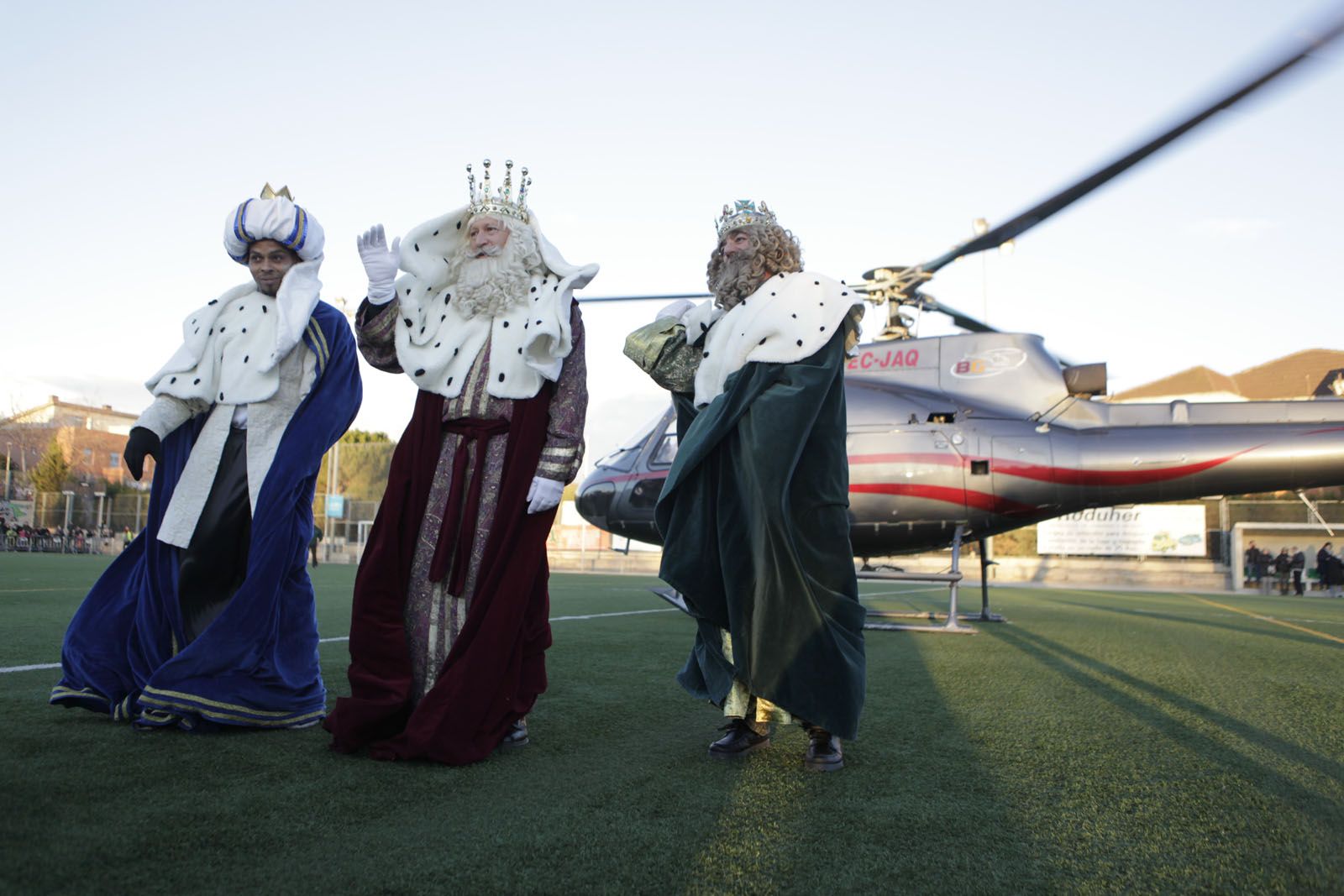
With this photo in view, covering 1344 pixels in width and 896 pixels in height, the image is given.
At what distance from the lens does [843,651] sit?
9.22 feet

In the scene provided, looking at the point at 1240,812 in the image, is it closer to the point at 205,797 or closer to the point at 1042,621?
the point at 205,797

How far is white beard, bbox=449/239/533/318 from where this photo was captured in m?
3.23

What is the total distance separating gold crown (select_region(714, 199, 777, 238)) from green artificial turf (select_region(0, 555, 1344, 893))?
1849 mm

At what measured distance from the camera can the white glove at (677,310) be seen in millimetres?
3416

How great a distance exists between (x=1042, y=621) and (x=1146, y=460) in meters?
1.89

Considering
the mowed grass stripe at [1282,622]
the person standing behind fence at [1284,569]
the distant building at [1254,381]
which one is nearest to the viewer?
the mowed grass stripe at [1282,622]

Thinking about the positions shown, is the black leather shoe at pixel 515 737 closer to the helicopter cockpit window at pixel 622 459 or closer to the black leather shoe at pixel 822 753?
the black leather shoe at pixel 822 753

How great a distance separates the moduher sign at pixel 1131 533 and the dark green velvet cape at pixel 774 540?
26672mm

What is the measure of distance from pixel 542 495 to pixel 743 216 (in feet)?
4.17

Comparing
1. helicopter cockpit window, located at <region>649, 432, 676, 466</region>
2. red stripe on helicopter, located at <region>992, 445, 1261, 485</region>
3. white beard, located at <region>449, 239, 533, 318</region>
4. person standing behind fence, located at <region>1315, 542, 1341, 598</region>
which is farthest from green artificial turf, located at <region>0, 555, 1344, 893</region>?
person standing behind fence, located at <region>1315, 542, 1341, 598</region>

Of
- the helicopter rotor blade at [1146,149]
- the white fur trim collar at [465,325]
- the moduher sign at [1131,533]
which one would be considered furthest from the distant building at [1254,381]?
the white fur trim collar at [465,325]

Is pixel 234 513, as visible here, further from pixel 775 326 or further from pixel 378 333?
pixel 775 326

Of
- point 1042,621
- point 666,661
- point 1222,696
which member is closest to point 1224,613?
point 1042,621

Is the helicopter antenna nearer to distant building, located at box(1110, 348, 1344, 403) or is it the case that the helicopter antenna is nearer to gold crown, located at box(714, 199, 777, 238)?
gold crown, located at box(714, 199, 777, 238)
